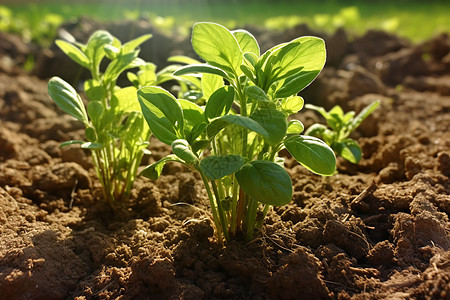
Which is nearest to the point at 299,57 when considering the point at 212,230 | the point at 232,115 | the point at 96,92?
the point at 232,115

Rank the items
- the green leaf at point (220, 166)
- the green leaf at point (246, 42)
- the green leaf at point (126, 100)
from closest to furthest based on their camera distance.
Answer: the green leaf at point (220, 166), the green leaf at point (246, 42), the green leaf at point (126, 100)

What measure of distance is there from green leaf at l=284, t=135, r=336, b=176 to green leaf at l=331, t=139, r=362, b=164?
681 mm

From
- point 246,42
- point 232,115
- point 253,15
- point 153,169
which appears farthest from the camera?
point 253,15

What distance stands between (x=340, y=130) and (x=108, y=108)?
1.12 metres

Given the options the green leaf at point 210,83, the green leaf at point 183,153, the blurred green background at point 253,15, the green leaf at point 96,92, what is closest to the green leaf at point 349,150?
the green leaf at point 210,83

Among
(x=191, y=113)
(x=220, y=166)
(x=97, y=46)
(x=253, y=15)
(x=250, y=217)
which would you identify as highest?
(x=253, y=15)

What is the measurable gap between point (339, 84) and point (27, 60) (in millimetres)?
3233

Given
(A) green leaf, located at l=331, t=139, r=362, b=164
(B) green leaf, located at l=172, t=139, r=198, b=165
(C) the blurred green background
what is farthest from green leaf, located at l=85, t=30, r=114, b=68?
(C) the blurred green background

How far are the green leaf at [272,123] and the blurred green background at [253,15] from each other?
3040mm

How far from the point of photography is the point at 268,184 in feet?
4.19

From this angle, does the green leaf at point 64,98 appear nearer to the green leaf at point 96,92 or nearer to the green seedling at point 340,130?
the green leaf at point 96,92

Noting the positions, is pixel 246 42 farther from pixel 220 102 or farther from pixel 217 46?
pixel 220 102

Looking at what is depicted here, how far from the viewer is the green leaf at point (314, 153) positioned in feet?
4.39

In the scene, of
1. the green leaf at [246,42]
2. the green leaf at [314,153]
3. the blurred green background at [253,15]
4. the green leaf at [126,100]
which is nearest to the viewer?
the green leaf at [314,153]
